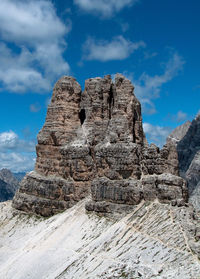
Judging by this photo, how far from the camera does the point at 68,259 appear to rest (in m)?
49.2

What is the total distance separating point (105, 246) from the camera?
4769cm

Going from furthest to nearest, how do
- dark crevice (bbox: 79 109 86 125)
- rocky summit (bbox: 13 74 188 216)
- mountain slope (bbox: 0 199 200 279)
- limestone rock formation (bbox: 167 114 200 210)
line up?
1. limestone rock formation (bbox: 167 114 200 210)
2. dark crevice (bbox: 79 109 86 125)
3. rocky summit (bbox: 13 74 188 216)
4. mountain slope (bbox: 0 199 200 279)

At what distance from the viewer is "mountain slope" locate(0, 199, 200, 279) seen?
36812 mm

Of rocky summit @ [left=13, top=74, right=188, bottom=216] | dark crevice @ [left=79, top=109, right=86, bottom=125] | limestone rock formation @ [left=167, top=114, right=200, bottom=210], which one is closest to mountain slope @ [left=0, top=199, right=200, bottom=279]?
rocky summit @ [left=13, top=74, right=188, bottom=216]

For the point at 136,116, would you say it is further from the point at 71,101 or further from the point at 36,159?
the point at 36,159

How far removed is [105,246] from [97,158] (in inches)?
792

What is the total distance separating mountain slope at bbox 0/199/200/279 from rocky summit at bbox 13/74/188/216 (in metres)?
3.17

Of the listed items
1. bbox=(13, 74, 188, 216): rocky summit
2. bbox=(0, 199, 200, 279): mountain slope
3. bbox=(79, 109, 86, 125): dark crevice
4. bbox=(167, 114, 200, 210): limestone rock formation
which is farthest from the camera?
bbox=(167, 114, 200, 210): limestone rock formation

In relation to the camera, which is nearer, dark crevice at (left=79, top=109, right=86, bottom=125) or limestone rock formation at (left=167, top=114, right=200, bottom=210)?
dark crevice at (left=79, top=109, right=86, bottom=125)

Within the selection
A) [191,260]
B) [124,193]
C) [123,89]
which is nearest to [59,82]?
[123,89]

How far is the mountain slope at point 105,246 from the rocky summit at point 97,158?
317cm

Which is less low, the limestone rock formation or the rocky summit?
the limestone rock formation

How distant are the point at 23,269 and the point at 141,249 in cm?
2034

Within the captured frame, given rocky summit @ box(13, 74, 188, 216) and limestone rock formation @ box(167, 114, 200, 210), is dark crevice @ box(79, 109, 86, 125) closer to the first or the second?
rocky summit @ box(13, 74, 188, 216)
